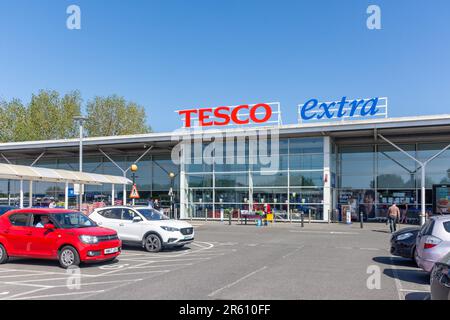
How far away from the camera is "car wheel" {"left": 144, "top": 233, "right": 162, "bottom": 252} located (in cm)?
1498

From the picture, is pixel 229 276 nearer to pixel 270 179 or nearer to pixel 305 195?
pixel 305 195

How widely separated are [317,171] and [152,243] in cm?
1748

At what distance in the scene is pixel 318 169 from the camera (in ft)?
98.8

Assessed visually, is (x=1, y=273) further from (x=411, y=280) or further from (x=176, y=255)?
(x=411, y=280)

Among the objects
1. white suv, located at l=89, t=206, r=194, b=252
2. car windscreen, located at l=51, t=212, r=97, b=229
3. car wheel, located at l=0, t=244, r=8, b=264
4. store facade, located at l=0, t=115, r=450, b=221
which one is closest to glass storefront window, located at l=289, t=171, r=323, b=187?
store facade, located at l=0, t=115, r=450, b=221

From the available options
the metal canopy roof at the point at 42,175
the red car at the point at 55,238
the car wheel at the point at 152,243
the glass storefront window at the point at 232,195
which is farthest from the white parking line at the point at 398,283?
the glass storefront window at the point at 232,195

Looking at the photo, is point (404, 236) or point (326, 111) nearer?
point (404, 236)

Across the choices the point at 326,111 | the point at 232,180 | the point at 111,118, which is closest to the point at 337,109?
the point at 326,111

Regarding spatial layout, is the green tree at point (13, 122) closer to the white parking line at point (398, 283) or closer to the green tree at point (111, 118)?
the green tree at point (111, 118)

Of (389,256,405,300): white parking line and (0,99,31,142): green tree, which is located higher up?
(0,99,31,142): green tree

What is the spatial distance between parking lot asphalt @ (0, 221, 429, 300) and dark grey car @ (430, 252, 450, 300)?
2.10m

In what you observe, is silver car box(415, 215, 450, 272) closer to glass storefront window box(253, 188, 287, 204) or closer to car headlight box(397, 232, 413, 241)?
car headlight box(397, 232, 413, 241)

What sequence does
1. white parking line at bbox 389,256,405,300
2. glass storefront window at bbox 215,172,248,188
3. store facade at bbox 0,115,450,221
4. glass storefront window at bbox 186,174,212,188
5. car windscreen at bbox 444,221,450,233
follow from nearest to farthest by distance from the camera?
white parking line at bbox 389,256,405,300, car windscreen at bbox 444,221,450,233, store facade at bbox 0,115,450,221, glass storefront window at bbox 215,172,248,188, glass storefront window at bbox 186,174,212,188
